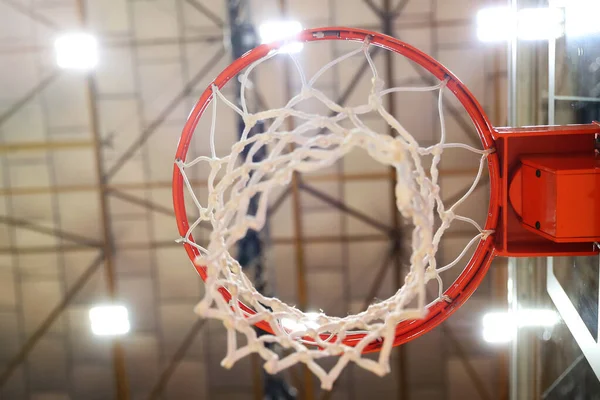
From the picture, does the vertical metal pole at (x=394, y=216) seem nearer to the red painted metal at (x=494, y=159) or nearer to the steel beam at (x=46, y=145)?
the red painted metal at (x=494, y=159)

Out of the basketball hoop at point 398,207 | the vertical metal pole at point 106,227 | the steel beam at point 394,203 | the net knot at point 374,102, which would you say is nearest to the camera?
the basketball hoop at point 398,207

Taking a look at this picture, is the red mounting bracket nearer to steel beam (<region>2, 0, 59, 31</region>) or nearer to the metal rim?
the metal rim

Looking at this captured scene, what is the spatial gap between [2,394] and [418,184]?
5759 mm

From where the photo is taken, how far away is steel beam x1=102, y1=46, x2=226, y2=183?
5.32 metres

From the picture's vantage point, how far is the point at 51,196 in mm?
5613

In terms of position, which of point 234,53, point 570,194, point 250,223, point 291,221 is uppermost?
point 234,53

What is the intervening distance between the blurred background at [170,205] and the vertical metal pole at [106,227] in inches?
0.6

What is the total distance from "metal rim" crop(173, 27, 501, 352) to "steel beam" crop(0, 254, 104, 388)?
11.2 ft

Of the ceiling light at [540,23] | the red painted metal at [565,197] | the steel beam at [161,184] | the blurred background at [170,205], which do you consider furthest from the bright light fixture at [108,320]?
the ceiling light at [540,23]

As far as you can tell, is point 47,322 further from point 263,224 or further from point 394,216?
point 263,224

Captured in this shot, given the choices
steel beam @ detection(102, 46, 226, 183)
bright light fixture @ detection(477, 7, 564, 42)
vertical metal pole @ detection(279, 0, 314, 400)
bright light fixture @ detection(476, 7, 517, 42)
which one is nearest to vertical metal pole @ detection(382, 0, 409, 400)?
bright light fixture @ detection(476, 7, 517, 42)

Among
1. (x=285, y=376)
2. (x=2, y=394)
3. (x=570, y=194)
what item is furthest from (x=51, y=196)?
(x=570, y=194)

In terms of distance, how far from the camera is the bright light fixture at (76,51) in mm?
5305

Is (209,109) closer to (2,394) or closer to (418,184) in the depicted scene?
(418,184)
